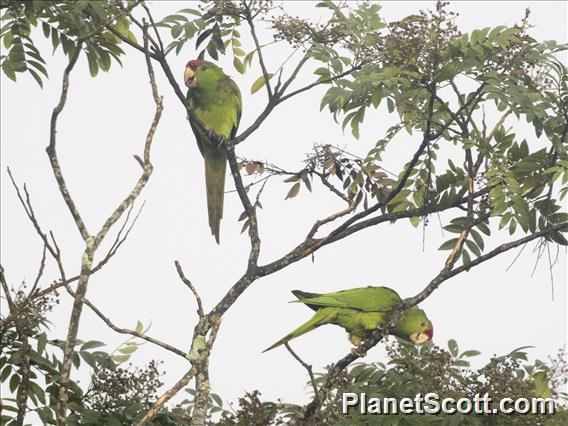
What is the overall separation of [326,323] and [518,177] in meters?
1.57

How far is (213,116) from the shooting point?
697 cm

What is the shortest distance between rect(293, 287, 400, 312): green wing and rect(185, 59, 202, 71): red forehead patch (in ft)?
7.14

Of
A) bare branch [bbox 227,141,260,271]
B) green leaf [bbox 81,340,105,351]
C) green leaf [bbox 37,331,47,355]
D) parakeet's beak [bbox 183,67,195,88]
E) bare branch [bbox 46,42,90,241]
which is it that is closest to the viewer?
bare branch [bbox 46,42,90,241]

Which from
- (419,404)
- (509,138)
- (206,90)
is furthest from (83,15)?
(419,404)

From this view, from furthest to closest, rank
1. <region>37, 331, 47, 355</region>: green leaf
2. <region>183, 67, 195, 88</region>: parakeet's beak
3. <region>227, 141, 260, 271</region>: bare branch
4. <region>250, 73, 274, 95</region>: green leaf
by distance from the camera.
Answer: <region>183, 67, 195, 88</region>: parakeet's beak < <region>250, 73, 274, 95</region>: green leaf < <region>227, 141, 260, 271</region>: bare branch < <region>37, 331, 47, 355</region>: green leaf

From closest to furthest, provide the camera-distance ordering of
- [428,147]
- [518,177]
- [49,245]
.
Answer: [49,245], [518,177], [428,147]

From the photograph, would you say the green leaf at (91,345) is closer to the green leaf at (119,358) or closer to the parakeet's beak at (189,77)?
the green leaf at (119,358)

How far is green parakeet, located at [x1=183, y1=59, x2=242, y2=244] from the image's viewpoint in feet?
22.6

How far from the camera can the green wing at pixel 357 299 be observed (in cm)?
590

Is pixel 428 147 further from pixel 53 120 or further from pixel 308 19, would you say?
pixel 53 120

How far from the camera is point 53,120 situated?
15.0 ft

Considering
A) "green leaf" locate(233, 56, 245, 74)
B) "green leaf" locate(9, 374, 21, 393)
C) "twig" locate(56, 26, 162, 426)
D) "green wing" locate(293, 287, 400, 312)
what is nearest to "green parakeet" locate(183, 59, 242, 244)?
"green leaf" locate(233, 56, 245, 74)

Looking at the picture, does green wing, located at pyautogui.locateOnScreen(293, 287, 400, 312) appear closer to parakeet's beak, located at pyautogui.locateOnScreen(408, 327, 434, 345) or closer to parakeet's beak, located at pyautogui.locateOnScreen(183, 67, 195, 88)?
parakeet's beak, located at pyautogui.locateOnScreen(408, 327, 434, 345)

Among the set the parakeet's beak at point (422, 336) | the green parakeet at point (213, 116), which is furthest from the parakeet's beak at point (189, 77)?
the parakeet's beak at point (422, 336)
